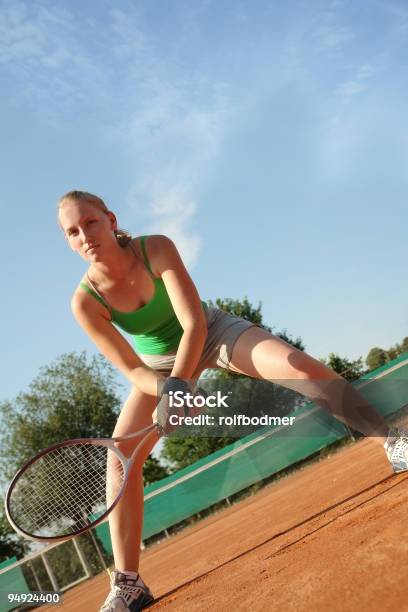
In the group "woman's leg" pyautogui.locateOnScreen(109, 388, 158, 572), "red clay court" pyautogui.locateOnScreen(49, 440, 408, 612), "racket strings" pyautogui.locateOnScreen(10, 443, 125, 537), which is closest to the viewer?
"red clay court" pyautogui.locateOnScreen(49, 440, 408, 612)

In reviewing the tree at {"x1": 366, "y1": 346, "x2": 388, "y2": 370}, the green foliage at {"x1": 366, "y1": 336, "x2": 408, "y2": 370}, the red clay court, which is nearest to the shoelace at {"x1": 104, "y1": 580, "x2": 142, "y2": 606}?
the red clay court

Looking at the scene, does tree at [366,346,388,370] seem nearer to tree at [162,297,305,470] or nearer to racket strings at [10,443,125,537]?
tree at [162,297,305,470]

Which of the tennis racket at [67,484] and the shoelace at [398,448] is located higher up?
the tennis racket at [67,484]

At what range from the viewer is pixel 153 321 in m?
3.61

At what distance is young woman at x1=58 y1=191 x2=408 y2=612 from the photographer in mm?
3219

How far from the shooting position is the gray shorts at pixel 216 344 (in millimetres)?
3561

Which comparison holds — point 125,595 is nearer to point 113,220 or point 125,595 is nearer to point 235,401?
point 113,220

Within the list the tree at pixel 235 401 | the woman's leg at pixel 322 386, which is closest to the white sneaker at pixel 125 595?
the woman's leg at pixel 322 386

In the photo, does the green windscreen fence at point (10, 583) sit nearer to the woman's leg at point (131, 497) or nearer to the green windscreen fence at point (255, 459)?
the green windscreen fence at point (255, 459)

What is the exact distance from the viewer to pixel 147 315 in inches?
141

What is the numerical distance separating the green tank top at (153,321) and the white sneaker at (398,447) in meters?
1.26

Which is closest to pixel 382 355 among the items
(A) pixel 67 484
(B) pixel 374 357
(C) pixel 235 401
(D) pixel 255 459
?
(B) pixel 374 357

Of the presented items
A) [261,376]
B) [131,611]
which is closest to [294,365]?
[261,376]

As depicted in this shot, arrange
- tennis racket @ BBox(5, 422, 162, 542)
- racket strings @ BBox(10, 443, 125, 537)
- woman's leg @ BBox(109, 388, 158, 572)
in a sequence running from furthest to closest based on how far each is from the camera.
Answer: racket strings @ BBox(10, 443, 125, 537), tennis racket @ BBox(5, 422, 162, 542), woman's leg @ BBox(109, 388, 158, 572)
